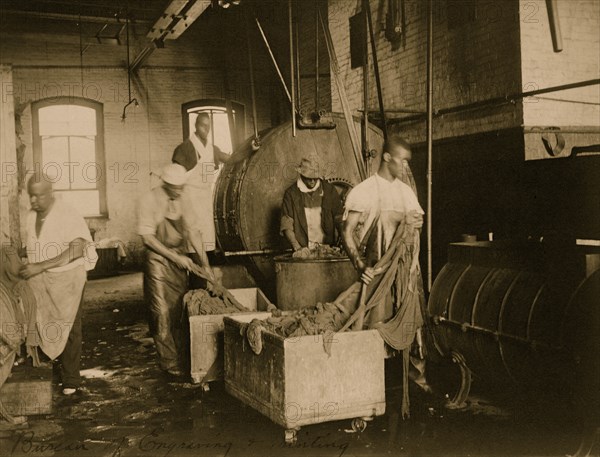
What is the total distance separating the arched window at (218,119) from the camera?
16.0 meters

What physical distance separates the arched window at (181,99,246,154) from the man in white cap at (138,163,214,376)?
962 cm

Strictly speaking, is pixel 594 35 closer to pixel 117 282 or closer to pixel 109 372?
pixel 109 372

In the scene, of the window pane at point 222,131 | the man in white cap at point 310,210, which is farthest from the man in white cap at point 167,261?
the window pane at point 222,131

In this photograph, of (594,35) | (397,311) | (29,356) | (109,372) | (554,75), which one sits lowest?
(109,372)

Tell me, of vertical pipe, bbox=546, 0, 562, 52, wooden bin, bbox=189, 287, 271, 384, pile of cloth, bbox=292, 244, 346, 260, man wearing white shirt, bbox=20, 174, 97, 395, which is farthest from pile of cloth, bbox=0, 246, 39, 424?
vertical pipe, bbox=546, 0, 562, 52

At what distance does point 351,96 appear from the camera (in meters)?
11.4

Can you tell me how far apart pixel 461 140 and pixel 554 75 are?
1360 mm

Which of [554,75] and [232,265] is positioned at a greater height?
[554,75]

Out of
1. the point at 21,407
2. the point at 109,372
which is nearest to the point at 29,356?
the point at 21,407

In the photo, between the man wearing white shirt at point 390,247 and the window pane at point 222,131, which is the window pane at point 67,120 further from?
the man wearing white shirt at point 390,247

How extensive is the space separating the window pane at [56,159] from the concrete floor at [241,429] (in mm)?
9938

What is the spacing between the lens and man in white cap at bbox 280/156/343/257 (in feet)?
24.1

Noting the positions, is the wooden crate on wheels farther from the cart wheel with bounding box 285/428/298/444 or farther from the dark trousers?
the dark trousers

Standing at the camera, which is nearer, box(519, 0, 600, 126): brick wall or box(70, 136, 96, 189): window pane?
box(519, 0, 600, 126): brick wall
